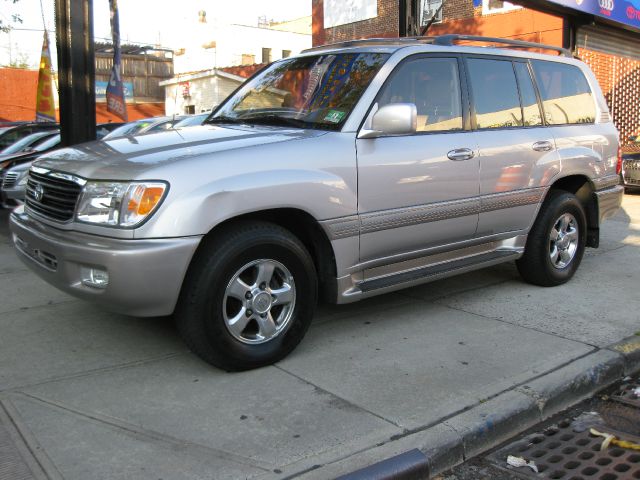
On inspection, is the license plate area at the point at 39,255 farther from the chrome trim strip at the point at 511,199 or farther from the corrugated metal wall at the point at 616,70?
the corrugated metal wall at the point at 616,70

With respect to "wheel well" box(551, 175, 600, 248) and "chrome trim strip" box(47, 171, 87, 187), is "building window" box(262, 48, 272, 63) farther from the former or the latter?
"chrome trim strip" box(47, 171, 87, 187)

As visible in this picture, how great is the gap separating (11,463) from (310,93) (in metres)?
2.91

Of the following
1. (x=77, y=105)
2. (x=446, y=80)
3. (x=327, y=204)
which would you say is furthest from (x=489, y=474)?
(x=77, y=105)

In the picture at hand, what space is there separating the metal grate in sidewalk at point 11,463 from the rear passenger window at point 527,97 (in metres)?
4.36

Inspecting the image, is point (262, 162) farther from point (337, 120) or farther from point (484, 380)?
point (484, 380)

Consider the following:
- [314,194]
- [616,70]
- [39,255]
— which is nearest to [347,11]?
[616,70]

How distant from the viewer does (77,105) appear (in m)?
7.39

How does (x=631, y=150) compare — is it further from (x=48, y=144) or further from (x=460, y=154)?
(x=48, y=144)

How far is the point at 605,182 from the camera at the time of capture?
5922mm

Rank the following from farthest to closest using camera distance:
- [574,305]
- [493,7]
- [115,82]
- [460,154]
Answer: [493,7], [115,82], [574,305], [460,154]

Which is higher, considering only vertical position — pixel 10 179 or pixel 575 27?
pixel 575 27

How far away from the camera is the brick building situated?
42.5ft

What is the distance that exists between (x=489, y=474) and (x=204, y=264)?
182 centimetres

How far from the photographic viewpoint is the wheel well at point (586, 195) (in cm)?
577
